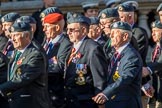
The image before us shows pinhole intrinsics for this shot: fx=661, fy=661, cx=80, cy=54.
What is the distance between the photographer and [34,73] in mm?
6758

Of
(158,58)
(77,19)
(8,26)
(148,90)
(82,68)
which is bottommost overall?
(148,90)

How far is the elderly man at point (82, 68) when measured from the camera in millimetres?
7117

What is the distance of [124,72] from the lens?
6688mm

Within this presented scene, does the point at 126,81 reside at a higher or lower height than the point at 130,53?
lower

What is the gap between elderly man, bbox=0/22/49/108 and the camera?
675 cm

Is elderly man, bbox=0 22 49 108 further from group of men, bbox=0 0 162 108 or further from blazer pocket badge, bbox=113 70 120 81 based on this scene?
blazer pocket badge, bbox=113 70 120 81

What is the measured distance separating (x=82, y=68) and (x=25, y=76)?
2.47 feet

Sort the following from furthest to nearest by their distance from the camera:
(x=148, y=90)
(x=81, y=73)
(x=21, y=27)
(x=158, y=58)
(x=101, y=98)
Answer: (x=158, y=58) → (x=148, y=90) → (x=81, y=73) → (x=21, y=27) → (x=101, y=98)

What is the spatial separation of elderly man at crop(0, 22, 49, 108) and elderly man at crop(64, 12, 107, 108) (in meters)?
0.42

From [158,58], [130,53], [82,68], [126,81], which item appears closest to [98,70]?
[82,68]

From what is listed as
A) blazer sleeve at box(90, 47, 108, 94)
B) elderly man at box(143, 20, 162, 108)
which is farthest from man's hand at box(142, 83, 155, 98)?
blazer sleeve at box(90, 47, 108, 94)

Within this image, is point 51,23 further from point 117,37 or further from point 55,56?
point 117,37

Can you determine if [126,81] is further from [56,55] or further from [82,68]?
[56,55]

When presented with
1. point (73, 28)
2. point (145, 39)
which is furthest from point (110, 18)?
point (73, 28)
